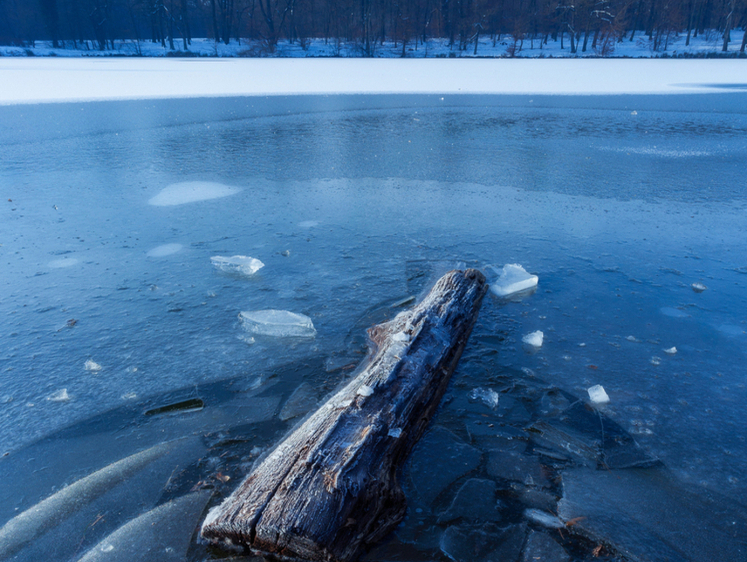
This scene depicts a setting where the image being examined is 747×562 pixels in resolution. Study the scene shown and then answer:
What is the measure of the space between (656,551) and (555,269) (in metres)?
2.34

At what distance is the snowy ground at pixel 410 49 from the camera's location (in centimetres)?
3828

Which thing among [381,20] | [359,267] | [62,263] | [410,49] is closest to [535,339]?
[359,267]

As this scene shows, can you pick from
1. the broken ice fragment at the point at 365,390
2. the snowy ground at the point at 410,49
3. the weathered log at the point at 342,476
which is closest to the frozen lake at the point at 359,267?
the weathered log at the point at 342,476

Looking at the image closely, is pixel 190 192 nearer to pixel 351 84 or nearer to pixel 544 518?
pixel 544 518

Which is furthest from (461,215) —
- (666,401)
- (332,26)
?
(332,26)

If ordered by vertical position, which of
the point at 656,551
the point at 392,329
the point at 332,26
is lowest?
the point at 656,551

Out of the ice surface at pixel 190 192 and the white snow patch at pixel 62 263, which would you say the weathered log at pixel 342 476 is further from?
the ice surface at pixel 190 192

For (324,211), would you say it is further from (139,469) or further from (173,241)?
(139,469)

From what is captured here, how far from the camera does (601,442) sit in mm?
2084

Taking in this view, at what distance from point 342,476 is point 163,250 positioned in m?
2.98

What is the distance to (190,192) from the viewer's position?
5.32 meters

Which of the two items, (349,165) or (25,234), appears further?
(349,165)

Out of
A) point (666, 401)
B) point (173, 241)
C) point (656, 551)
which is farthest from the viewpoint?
point (173, 241)

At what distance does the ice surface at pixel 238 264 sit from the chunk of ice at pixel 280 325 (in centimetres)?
71
